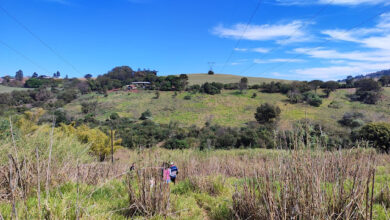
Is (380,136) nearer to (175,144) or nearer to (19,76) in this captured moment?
(175,144)

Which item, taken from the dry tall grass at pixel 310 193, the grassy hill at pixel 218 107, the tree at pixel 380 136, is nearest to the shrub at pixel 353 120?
the grassy hill at pixel 218 107

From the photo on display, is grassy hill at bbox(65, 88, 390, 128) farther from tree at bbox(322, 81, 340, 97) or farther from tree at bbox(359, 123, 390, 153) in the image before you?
tree at bbox(359, 123, 390, 153)

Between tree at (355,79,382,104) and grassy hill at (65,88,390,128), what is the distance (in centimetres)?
158

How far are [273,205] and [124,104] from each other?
162 feet

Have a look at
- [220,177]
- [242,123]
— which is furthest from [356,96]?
[220,177]

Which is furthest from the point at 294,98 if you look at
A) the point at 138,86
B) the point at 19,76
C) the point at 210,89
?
the point at 19,76

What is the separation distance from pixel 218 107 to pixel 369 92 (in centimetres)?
3281

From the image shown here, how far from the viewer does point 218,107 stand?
45469 mm

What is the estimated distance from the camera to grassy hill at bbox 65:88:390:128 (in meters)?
37.1

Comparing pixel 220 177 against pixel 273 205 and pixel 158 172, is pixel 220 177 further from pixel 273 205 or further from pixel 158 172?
pixel 273 205

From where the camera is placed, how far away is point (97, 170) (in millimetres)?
4891

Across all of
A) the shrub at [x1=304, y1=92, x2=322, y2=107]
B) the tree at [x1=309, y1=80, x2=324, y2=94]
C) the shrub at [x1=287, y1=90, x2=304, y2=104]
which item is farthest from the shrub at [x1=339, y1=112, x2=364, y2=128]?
the tree at [x1=309, y1=80, x2=324, y2=94]

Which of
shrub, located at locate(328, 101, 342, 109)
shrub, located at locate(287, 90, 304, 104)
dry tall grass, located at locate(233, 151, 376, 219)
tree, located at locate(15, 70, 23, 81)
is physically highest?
tree, located at locate(15, 70, 23, 81)

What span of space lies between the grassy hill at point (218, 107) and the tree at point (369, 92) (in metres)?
1.58
